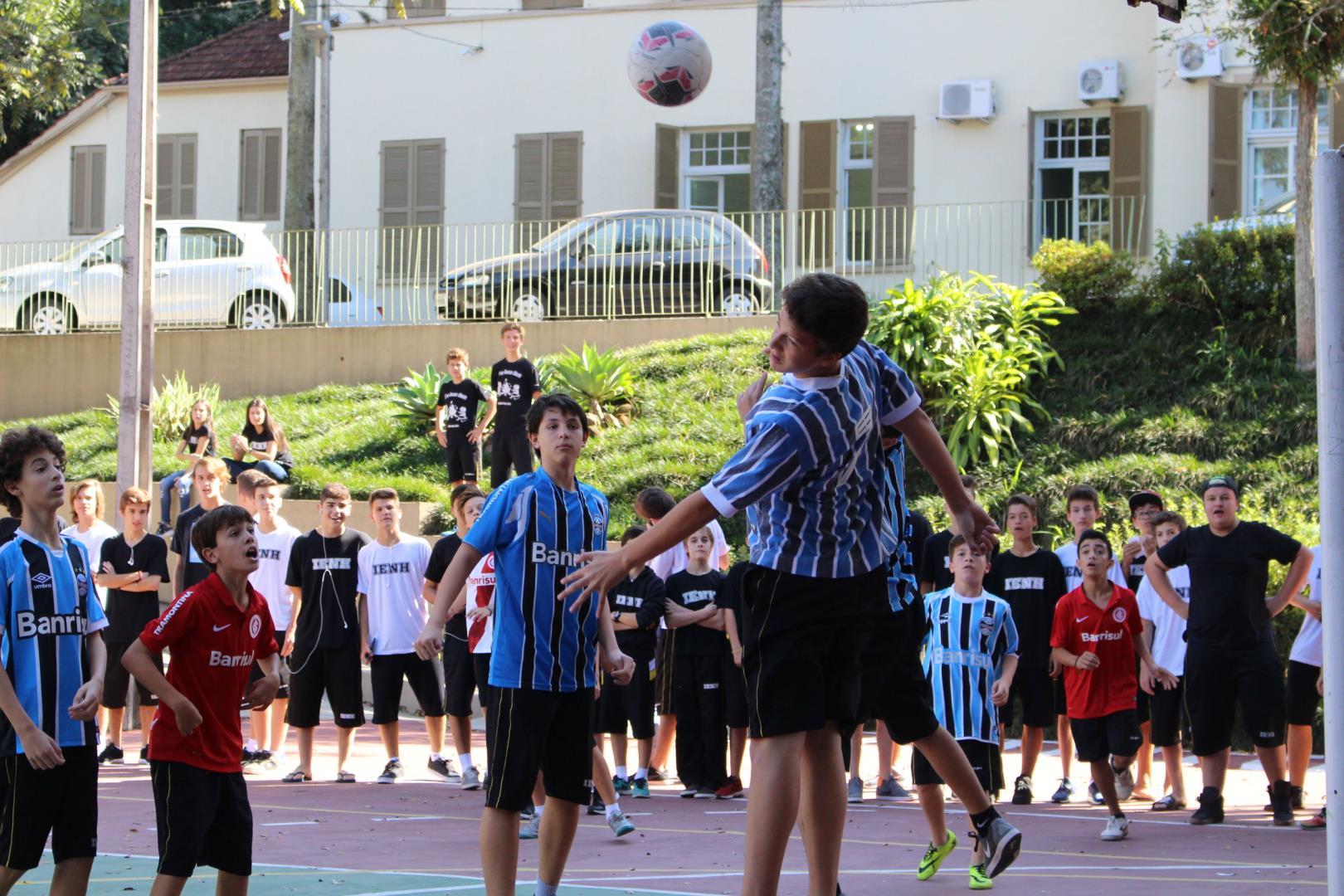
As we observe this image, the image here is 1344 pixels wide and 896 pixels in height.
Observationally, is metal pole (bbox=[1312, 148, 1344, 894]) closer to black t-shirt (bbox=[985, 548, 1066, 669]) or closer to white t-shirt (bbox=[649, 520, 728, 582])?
black t-shirt (bbox=[985, 548, 1066, 669])

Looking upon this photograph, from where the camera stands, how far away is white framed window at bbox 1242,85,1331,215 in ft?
86.8

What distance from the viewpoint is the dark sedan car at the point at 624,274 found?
23.6 metres

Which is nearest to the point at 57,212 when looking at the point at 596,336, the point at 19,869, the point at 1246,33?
the point at 596,336

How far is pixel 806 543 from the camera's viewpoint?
17.5 feet

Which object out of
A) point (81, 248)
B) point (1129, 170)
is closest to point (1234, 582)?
point (1129, 170)

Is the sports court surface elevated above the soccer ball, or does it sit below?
below

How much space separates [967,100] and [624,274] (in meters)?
7.49

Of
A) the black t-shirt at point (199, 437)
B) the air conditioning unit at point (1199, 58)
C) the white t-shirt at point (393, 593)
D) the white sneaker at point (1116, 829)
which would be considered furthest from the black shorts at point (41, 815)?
the air conditioning unit at point (1199, 58)

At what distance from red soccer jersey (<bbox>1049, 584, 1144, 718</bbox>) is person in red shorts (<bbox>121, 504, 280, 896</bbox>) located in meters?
5.06

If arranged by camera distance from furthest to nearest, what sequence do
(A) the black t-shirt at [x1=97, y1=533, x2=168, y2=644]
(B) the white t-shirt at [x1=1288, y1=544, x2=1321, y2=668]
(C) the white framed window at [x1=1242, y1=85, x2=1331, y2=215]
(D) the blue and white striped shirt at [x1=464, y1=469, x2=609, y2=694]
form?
1. (C) the white framed window at [x1=1242, y1=85, x2=1331, y2=215]
2. (A) the black t-shirt at [x1=97, y1=533, x2=168, y2=644]
3. (B) the white t-shirt at [x1=1288, y1=544, x2=1321, y2=668]
4. (D) the blue and white striped shirt at [x1=464, y1=469, x2=609, y2=694]

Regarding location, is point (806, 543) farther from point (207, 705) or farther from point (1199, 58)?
point (1199, 58)

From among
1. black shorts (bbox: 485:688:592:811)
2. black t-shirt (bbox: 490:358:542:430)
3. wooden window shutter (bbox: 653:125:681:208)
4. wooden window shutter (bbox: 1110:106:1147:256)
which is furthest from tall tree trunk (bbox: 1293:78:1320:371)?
black shorts (bbox: 485:688:592:811)

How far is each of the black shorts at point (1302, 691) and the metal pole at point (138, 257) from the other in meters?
9.48

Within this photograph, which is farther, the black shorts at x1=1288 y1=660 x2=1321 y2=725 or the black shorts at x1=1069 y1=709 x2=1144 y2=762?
the black shorts at x1=1288 y1=660 x2=1321 y2=725
